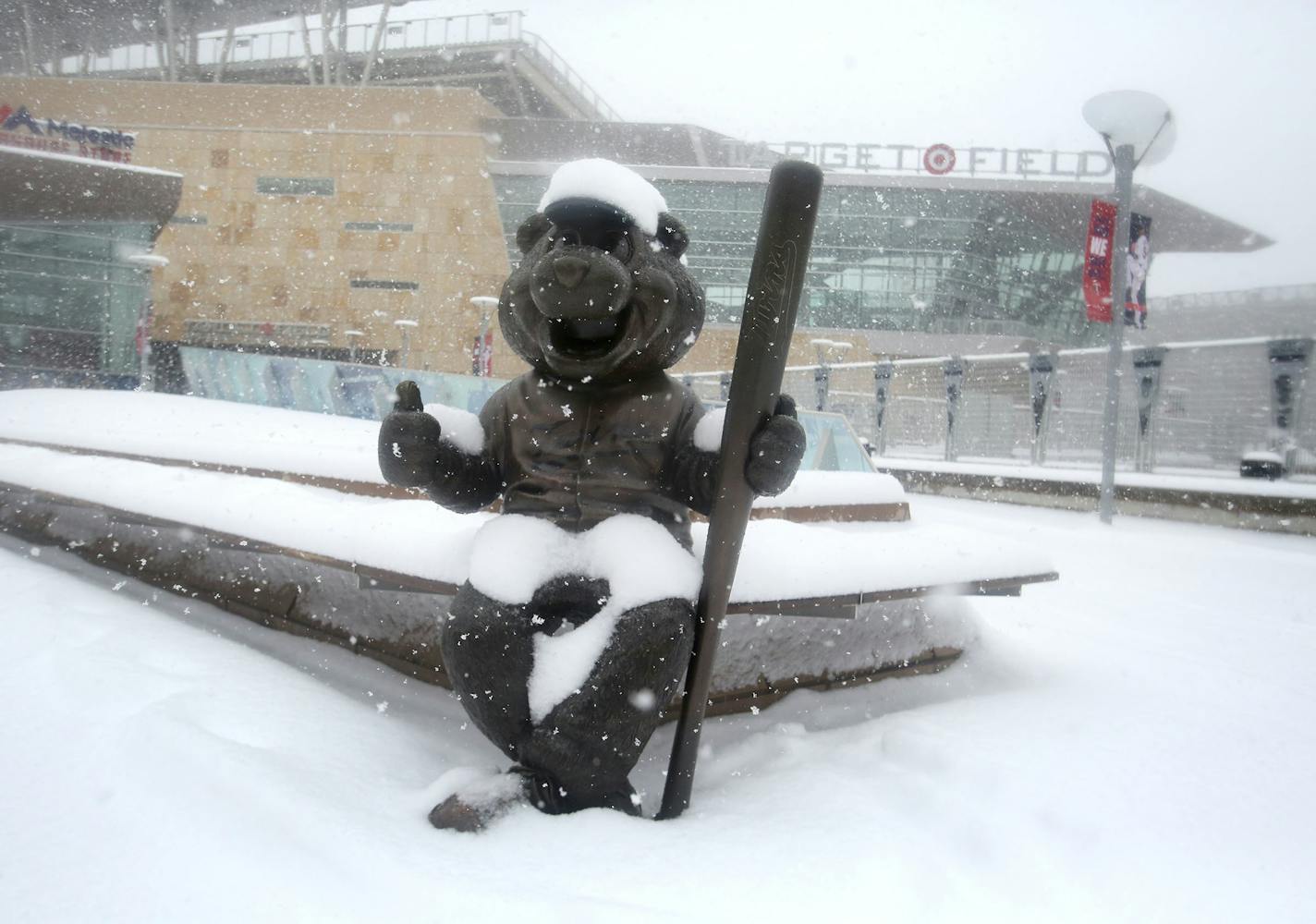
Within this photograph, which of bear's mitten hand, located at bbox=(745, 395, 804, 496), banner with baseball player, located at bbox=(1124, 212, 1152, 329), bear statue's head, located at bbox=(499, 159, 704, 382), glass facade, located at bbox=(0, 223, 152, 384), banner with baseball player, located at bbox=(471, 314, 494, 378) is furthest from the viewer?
glass facade, located at bbox=(0, 223, 152, 384)

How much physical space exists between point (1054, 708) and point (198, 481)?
9.64 ft

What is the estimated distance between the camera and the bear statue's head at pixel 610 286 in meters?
1.69

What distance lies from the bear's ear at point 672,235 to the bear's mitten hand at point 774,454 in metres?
0.53

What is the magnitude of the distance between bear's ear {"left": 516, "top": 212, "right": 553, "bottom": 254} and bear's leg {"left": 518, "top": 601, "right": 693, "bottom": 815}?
0.86 meters

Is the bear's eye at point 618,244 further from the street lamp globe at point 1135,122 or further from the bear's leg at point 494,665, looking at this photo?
the street lamp globe at point 1135,122

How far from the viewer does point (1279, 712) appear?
2.37 metres

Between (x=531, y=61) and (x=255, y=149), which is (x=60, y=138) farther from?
(x=531, y=61)

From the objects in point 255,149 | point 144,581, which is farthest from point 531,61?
point 144,581

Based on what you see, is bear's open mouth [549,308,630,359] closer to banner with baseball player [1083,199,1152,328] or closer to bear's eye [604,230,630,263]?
bear's eye [604,230,630,263]

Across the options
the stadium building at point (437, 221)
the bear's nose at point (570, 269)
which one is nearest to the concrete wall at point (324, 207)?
the stadium building at point (437, 221)

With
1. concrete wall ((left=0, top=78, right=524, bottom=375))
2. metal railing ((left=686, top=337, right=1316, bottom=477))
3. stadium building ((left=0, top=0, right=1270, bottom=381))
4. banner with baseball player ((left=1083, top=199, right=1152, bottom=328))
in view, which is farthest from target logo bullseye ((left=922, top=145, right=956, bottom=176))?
banner with baseball player ((left=1083, top=199, right=1152, bottom=328))

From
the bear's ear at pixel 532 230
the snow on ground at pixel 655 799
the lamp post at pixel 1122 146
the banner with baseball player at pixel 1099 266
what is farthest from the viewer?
the banner with baseball player at pixel 1099 266

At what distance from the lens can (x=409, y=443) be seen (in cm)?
171

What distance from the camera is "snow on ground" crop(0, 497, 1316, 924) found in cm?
124
